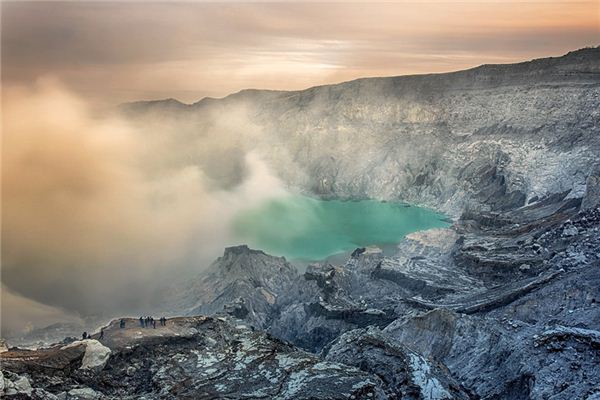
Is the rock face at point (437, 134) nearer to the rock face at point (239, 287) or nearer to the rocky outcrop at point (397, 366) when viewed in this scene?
the rock face at point (239, 287)

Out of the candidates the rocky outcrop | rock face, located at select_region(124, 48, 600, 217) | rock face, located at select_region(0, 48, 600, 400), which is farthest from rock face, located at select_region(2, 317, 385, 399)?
rock face, located at select_region(124, 48, 600, 217)

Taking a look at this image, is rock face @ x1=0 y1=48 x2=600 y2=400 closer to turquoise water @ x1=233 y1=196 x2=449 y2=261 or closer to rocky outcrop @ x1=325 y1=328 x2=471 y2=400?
rocky outcrop @ x1=325 y1=328 x2=471 y2=400

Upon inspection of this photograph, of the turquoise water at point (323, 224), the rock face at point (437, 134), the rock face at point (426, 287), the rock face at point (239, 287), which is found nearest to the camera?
the rock face at point (426, 287)

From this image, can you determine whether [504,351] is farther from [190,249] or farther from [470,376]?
[190,249]

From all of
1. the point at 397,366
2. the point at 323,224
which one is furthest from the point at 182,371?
the point at 323,224

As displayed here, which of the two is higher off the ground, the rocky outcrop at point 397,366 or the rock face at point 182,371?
the rock face at point 182,371

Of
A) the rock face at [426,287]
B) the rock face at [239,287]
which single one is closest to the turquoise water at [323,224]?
the rock face at [426,287]

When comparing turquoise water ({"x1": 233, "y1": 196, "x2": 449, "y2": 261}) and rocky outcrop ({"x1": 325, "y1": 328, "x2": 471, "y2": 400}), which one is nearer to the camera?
rocky outcrop ({"x1": 325, "y1": 328, "x2": 471, "y2": 400})

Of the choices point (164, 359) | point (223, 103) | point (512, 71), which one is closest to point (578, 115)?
point (512, 71)

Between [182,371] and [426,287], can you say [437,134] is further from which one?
[182,371]
